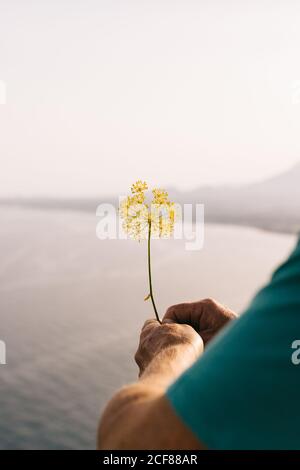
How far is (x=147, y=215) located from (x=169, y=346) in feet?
1.17

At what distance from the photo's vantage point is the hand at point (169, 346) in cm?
74

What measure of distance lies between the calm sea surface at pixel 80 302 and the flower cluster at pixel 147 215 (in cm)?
3058

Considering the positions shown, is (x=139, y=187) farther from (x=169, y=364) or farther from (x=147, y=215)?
(x=169, y=364)

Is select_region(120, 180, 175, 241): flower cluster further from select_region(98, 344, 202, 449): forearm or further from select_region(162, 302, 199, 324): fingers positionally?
select_region(98, 344, 202, 449): forearm

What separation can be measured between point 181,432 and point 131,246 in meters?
56.1

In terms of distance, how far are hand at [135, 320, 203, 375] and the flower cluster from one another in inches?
8.4

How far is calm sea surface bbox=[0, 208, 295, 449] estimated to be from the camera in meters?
33.4

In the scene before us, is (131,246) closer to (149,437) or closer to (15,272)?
(15,272)

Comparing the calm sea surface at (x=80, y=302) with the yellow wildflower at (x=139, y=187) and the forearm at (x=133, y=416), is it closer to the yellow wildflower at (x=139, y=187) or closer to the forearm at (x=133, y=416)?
the yellow wildflower at (x=139, y=187)

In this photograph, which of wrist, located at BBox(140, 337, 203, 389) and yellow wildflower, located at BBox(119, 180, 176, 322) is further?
yellow wildflower, located at BBox(119, 180, 176, 322)

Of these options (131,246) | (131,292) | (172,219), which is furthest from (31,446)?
(172,219)

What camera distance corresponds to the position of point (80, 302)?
45.4m

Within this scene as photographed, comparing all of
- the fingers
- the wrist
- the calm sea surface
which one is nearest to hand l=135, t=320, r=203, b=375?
the wrist

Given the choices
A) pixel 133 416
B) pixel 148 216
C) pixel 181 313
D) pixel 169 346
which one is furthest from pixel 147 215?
pixel 133 416
